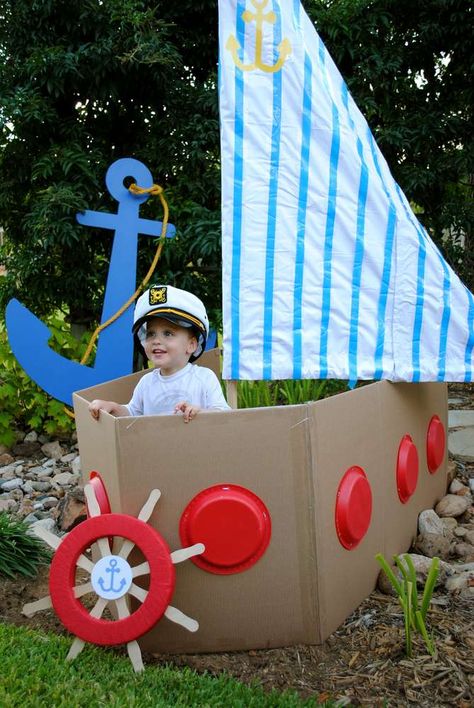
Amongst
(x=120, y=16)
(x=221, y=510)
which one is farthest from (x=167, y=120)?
(x=221, y=510)

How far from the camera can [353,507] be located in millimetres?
2531

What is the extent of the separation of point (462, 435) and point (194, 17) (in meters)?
3.29

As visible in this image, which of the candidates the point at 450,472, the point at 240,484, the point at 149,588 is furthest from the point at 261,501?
the point at 450,472

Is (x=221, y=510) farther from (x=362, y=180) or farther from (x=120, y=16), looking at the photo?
(x=120, y=16)

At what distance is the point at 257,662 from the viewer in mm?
2330

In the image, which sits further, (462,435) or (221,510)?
(462,435)

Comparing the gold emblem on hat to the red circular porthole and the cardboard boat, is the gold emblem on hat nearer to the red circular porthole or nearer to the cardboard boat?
the cardboard boat

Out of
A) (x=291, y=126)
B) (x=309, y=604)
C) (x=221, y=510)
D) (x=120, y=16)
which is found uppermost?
(x=120, y=16)

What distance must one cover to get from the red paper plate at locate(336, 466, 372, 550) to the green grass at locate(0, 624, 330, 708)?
1.92 ft

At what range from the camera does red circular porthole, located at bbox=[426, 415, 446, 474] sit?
3387 mm

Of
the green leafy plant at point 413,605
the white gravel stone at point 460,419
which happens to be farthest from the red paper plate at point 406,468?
the white gravel stone at point 460,419

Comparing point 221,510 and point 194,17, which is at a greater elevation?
point 194,17

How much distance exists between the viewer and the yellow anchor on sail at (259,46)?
9.12ft

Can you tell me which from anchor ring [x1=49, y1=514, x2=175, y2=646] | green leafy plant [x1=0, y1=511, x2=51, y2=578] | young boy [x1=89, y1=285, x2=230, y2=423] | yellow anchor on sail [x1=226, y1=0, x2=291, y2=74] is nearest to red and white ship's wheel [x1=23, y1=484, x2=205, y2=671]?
anchor ring [x1=49, y1=514, x2=175, y2=646]
